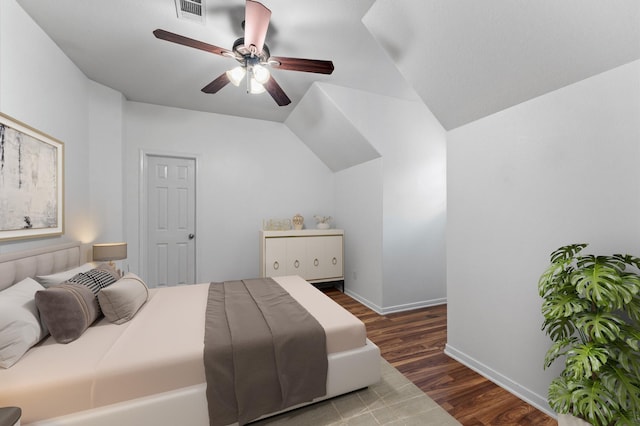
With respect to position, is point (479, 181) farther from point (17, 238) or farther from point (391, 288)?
point (17, 238)

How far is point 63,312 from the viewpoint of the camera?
58.2 inches

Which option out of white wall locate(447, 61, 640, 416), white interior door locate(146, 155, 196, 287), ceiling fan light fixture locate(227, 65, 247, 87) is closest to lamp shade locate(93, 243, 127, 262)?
white interior door locate(146, 155, 196, 287)

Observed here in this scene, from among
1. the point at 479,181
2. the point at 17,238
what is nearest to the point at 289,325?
the point at 479,181

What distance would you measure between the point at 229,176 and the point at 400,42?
2980 millimetres

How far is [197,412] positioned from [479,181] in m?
2.41

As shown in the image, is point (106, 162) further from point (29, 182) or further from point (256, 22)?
point (256, 22)

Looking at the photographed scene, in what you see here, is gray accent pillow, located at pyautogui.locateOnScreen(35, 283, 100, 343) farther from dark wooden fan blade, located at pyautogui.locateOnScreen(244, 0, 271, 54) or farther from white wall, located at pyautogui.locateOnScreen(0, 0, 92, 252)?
dark wooden fan blade, located at pyautogui.locateOnScreen(244, 0, 271, 54)

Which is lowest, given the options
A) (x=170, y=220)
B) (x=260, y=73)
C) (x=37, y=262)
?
(x=37, y=262)

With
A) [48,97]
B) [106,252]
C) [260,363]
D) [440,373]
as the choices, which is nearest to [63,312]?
[260,363]

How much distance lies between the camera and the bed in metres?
1.19

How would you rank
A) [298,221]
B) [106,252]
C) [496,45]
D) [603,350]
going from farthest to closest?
[298,221]
[106,252]
[496,45]
[603,350]

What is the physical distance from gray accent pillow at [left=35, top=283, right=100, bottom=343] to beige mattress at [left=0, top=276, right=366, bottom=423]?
6 centimetres

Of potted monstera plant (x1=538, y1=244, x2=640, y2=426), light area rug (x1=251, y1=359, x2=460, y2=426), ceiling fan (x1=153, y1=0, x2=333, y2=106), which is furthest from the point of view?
ceiling fan (x1=153, y1=0, x2=333, y2=106)

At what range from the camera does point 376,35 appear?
198 centimetres
